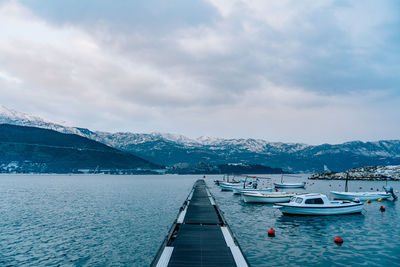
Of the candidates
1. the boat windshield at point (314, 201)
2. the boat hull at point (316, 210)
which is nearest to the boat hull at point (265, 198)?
the boat hull at point (316, 210)

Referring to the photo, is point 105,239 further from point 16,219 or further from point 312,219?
point 312,219

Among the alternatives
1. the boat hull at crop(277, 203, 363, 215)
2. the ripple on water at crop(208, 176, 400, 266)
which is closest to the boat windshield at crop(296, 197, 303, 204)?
the boat hull at crop(277, 203, 363, 215)

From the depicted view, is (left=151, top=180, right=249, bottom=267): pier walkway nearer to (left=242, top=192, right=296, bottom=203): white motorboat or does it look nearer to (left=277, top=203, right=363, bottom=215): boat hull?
(left=277, top=203, right=363, bottom=215): boat hull

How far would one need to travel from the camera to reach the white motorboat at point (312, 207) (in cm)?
4119

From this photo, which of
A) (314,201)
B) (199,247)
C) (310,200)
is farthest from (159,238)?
(314,201)

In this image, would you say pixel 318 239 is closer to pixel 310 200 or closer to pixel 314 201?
pixel 310 200

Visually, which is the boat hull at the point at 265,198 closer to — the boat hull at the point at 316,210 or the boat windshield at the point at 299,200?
the boat hull at the point at 316,210

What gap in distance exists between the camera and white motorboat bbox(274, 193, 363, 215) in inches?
1622

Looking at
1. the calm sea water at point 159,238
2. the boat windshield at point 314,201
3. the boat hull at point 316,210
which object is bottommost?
the calm sea water at point 159,238

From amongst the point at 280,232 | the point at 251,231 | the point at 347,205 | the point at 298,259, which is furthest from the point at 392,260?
the point at 347,205

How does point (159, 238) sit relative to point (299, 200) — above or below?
below

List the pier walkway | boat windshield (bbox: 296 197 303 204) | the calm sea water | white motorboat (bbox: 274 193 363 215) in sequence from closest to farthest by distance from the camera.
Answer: the pier walkway, the calm sea water, white motorboat (bbox: 274 193 363 215), boat windshield (bbox: 296 197 303 204)

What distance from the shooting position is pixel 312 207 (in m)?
41.2

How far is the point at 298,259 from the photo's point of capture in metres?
22.3
